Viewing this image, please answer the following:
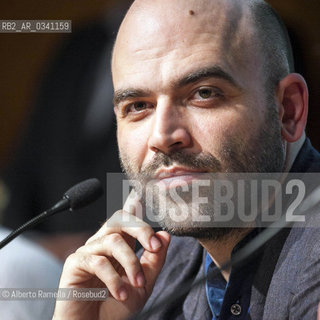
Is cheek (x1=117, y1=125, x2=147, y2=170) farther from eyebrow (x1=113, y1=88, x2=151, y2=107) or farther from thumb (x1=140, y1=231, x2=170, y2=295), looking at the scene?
thumb (x1=140, y1=231, x2=170, y2=295)

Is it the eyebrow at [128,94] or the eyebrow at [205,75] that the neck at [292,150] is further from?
the eyebrow at [128,94]

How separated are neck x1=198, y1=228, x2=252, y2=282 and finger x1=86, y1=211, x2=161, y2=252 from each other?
0.48 feet

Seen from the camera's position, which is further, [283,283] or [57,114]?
[57,114]

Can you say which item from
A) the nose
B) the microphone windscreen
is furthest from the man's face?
the microphone windscreen

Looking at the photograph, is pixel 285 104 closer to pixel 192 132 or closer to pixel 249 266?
pixel 192 132

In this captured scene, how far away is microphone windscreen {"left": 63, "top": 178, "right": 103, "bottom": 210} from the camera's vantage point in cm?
98

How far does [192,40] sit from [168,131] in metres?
0.18

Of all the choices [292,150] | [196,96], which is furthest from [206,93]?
[292,150]

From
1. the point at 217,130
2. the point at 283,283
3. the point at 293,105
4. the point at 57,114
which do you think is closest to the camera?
the point at 283,283

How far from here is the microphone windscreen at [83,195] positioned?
0.98 m

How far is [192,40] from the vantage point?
1.00 metres

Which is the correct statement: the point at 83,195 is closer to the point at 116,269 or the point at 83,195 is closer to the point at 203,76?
the point at 116,269

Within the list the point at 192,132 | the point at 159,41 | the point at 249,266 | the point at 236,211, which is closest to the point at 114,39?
the point at 159,41

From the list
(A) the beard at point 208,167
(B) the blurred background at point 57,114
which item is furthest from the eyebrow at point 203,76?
(B) the blurred background at point 57,114
